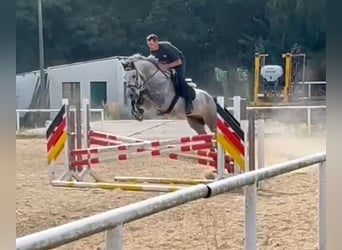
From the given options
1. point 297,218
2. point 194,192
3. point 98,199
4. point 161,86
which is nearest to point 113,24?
point 161,86

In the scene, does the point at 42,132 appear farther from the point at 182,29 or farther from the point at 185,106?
the point at 185,106

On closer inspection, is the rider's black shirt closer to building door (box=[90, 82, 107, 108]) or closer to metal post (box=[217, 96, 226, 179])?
metal post (box=[217, 96, 226, 179])

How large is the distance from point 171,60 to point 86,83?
3.07 metres

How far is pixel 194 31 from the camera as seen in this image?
4.97 m

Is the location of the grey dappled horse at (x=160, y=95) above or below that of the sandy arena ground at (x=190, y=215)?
above

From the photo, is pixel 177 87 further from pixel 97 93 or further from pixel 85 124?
pixel 97 93

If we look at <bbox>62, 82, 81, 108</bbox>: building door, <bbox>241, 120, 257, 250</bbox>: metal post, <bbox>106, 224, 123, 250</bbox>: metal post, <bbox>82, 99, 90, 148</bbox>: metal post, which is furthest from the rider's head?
<bbox>106, 224, 123, 250</bbox>: metal post

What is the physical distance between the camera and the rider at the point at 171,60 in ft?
11.5

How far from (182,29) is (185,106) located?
0.79 metres

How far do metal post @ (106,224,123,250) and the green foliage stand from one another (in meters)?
2.10

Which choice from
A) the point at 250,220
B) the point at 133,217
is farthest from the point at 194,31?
the point at 133,217

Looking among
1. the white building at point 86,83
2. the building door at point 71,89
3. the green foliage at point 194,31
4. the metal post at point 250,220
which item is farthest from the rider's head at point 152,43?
the building door at point 71,89

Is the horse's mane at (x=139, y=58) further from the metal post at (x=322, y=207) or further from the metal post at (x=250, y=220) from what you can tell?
the metal post at (x=250, y=220)
